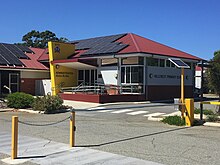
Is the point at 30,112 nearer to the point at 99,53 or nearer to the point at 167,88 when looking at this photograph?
the point at 99,53

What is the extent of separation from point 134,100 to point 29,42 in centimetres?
7153

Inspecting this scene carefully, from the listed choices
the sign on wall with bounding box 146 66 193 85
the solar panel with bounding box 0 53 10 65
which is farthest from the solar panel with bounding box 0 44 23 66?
the sign on wall with bounding box 146 66 193 85

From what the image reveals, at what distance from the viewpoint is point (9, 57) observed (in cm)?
3356

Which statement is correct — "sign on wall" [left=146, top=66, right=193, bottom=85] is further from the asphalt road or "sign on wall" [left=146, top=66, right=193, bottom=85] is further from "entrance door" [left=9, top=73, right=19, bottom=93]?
"entrance door" [left=9, top=73, right=19, bottom=93]

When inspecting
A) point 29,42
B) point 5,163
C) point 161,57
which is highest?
point 29,42

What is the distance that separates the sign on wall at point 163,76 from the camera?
27.4 metres

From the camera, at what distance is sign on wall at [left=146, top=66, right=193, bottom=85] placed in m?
27.4

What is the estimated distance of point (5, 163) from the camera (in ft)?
23.1

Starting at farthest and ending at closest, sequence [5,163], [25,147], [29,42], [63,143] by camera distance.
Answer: [29,42]
[63,143]
[25,147]
[5,163]

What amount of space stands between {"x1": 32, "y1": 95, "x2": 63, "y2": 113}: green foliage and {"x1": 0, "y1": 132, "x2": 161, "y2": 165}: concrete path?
354 inches

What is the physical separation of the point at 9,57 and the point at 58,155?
27778mm

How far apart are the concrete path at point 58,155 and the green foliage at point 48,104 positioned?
29.5ft

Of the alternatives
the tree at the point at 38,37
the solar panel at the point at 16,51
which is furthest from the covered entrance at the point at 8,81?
the tree at the point at 38,37

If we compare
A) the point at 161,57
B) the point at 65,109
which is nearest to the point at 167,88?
the point at 161,57
